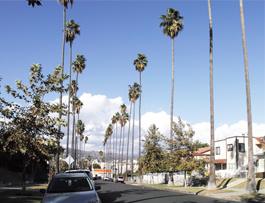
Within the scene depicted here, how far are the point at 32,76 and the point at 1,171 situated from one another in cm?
3369

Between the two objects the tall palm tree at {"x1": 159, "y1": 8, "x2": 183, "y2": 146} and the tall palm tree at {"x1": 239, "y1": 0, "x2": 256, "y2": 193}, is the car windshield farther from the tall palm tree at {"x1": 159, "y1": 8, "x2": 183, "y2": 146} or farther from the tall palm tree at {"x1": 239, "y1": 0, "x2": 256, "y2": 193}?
the tall palm tree at {"x1": 159, "y1": 8, "x2": 183, "y2": 146}

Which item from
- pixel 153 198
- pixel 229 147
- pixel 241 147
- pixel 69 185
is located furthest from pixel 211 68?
pixel 229 147

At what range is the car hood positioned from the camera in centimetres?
841

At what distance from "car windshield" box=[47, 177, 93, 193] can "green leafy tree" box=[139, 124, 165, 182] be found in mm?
35546

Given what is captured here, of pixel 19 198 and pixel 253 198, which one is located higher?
pixel 19 198

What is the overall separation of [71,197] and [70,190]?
45.2 inches

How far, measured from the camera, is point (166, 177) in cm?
5353

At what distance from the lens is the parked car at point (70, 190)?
8555mm

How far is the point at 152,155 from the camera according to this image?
1811 inches

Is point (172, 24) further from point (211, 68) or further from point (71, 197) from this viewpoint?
point (71, 197)

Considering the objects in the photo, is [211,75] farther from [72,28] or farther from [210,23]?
[72,28]

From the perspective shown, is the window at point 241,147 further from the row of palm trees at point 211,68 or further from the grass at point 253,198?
the grass at point 253,198

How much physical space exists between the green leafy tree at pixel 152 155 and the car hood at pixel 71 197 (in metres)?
36.7

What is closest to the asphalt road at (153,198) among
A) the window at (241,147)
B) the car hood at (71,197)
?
the car hood at (71,197)
